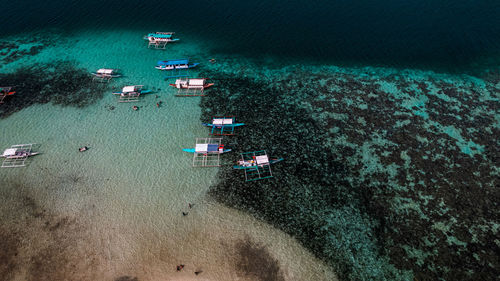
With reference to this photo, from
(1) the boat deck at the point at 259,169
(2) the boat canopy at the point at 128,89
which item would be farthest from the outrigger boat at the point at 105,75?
(1) the boat deck at the point at 259,169

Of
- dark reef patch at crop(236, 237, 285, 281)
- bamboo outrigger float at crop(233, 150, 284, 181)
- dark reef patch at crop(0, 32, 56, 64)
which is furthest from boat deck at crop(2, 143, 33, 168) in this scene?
dark reef patch at crop(236, 237, 285, 281)

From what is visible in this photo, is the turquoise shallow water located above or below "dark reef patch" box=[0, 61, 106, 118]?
below

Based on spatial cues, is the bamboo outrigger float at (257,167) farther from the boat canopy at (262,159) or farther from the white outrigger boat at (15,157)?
the white outrigger boat at (15,157)

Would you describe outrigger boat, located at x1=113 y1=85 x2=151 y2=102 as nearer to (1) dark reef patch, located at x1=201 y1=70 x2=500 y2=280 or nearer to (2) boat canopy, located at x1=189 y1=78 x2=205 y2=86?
(2) boat canopy, located at x1=189 y1=78 x2=205 y2=86

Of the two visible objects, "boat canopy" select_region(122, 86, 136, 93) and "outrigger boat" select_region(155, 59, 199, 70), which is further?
"outrigger boat" select_region(155, 59, 199, 70)

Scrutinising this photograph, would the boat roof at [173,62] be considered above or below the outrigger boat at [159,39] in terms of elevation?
below

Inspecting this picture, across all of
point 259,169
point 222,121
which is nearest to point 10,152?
point 222,121
